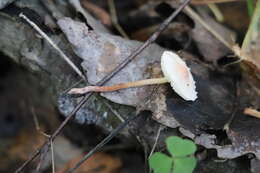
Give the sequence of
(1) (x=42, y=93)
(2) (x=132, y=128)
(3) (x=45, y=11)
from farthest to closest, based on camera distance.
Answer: (1) (x=42, y=93), (3) (x=45, y=11), (2) (x=132, y=128)

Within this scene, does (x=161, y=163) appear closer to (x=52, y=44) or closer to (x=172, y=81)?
(x=172, y=81)

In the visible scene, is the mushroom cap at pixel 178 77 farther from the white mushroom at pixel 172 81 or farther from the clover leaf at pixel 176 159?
the clover leaf at pixel 176 159

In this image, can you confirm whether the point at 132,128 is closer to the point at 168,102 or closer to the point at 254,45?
the point at 168,102

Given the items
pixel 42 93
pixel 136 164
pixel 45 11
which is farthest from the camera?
pixel 42 93

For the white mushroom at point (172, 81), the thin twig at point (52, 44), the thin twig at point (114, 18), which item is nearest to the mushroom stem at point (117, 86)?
the white mushroom at point (172, 81)

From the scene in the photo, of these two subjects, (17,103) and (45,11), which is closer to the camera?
(45,11)

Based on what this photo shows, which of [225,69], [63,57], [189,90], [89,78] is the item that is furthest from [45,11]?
[225,69]
